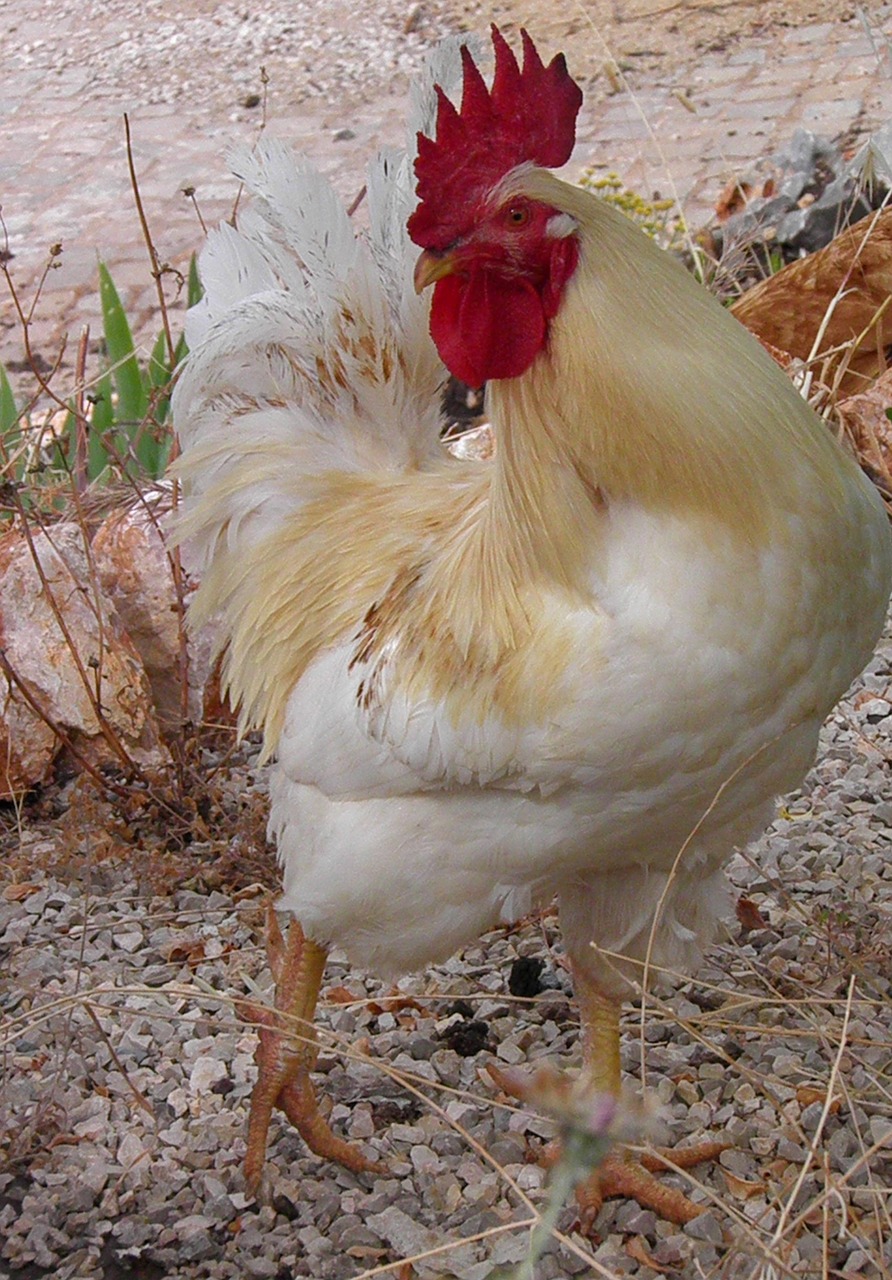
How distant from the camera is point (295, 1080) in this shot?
284 centimetres

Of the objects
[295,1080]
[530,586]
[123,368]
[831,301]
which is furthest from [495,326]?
[123,368]

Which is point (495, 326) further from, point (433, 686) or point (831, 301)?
point (831, 301)

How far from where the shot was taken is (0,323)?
777cm

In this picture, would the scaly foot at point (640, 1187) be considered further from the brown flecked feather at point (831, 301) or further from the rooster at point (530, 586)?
the brown flecked feather at point (831, 301)

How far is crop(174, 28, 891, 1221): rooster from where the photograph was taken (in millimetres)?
2141

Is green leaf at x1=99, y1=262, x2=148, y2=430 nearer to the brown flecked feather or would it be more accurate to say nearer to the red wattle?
the brown flecked feather

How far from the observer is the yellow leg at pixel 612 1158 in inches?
107

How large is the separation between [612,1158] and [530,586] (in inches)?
46.0

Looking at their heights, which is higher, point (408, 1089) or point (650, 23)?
point (650, 23)

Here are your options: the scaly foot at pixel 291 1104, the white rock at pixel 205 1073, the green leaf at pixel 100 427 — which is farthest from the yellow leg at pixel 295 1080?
the green leaf at pixel 100 427

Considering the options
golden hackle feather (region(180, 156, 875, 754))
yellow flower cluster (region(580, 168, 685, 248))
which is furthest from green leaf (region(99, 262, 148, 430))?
yellow flower cluster (region(580, 168, 685, 248))

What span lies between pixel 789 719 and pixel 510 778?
439 mm

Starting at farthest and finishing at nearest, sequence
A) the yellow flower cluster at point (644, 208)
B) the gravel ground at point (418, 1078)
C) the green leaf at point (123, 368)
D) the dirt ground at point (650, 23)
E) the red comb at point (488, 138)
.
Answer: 1. the dirt ground at point (650, 23)
2. the yellow flower cluster at point (644, 208)
3. the green leaf at point (123, 368)
4. the gravel ground at point (418, 1078)
5. the red comb at point (488, 138)

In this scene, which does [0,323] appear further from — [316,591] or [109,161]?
[316,591]
